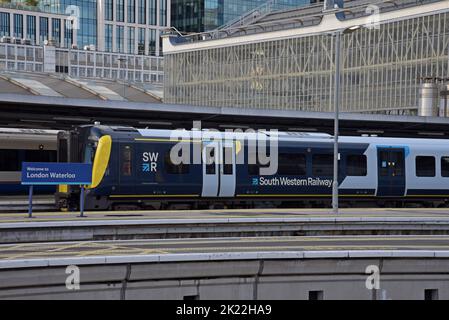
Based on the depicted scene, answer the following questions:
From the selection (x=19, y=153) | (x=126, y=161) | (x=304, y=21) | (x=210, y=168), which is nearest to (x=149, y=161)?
(x=126, y=161)

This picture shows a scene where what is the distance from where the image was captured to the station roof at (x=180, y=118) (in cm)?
3775

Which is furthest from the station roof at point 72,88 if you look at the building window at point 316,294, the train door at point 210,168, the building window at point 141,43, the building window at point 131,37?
the building window at point 141,43

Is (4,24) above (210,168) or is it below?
above

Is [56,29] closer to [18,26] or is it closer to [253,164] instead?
[18,26]

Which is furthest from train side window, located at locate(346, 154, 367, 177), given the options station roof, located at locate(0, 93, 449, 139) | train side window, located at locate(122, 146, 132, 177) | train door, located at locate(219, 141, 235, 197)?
train side window, located at locate(122, 146, 132, 177)

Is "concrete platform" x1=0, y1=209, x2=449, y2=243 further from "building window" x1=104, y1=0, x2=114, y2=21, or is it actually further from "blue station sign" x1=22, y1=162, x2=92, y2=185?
"building window" x1=104, y1=0, x2=114, y2=21

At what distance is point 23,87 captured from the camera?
77.2m

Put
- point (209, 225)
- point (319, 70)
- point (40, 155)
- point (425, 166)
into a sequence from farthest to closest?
point (319, 70), point (40, 155), point (425, 166), point (209, 225)

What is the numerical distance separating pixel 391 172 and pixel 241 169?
7.93 m

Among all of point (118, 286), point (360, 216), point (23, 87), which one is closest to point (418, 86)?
point (23, 87)

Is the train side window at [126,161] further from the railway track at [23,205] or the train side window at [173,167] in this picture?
the railway track at [23,205]

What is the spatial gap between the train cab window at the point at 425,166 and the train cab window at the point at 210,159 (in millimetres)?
10740

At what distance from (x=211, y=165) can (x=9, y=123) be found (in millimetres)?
15419

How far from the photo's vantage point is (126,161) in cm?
3350
